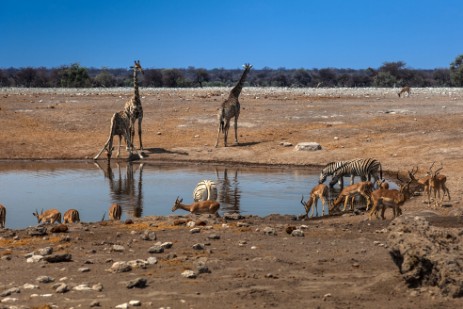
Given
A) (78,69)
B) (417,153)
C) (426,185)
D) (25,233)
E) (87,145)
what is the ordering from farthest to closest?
(78,69)
(87,145)
(417,153)
(426,185)
(25,233)

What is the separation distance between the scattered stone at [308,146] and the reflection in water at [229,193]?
4.15 meters

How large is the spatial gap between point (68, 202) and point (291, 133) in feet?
50.0

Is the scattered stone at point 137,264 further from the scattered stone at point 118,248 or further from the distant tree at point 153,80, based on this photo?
the distant tree at point 153,80

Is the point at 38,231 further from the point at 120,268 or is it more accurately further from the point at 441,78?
the point at 441,78

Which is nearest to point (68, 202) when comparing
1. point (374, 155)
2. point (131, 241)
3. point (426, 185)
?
point (131, 241)

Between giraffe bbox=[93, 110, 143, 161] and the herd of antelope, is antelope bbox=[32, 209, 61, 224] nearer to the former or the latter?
the herd of antelope

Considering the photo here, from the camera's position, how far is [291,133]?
32719 millimetres

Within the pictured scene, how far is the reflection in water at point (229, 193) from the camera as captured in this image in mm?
18130

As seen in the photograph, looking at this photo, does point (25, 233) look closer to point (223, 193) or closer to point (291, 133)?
point (223, 193)

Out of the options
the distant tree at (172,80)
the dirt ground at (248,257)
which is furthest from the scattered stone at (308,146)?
the distant tree at (172,80)

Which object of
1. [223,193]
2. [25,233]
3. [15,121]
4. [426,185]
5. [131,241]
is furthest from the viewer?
[15,121]

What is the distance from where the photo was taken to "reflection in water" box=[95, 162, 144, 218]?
18134 mm

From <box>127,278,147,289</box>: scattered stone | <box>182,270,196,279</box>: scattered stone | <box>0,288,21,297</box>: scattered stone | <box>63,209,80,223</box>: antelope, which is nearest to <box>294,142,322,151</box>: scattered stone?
<box>63,209,80,223</box>: antelope

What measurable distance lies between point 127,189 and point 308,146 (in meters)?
8.88
